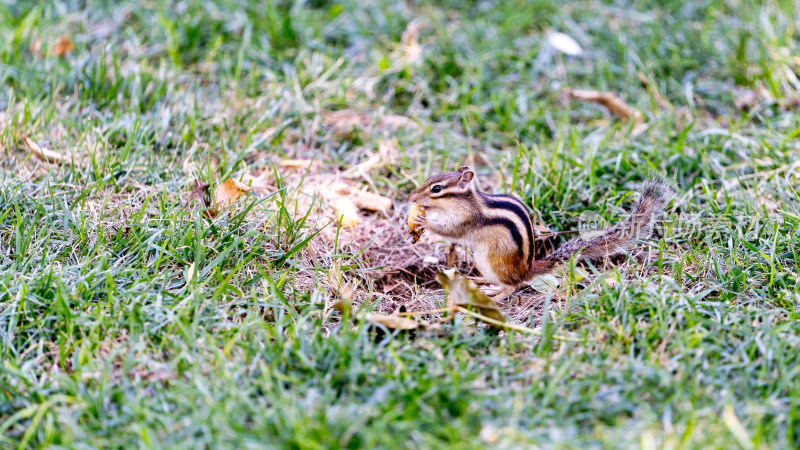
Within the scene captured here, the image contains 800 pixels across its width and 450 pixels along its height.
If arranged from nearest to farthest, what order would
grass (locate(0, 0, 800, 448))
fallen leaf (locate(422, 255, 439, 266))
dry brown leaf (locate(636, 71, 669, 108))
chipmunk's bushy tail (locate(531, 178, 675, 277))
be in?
grass (locate(0, 0, 800, 448)), chipmunk's bushy tail (locate(531, 178, 675, 277)), fallen leaf (locate(422, 255, 439, 266)), dry brown leaf (locate(636, 71, 669, 108))

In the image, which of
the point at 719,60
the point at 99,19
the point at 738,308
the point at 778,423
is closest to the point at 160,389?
the point at 778,423

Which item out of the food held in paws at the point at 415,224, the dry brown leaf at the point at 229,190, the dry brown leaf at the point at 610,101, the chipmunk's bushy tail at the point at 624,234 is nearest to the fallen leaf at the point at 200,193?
the dry brown leaf at the point at 229,190

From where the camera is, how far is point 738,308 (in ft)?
10.7

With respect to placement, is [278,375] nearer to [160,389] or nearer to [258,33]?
[160,389]

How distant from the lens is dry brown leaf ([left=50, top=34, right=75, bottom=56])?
215 inches

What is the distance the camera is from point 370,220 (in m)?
4.38

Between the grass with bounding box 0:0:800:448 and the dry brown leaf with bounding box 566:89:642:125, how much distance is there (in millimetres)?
92

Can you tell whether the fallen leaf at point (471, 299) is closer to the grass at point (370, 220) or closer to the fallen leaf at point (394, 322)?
the grass at point (370, 220)

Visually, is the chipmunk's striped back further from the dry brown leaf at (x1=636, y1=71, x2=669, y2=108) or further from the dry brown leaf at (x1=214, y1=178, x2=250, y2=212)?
the dry brown leaf at (x1=636, y1=71, x2=669, y2=108)

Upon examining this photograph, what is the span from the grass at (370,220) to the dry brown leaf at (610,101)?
92 mm

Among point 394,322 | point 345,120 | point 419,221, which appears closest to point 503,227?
point 419,221

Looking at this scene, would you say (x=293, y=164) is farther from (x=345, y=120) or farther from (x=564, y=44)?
(x=564, y=44)

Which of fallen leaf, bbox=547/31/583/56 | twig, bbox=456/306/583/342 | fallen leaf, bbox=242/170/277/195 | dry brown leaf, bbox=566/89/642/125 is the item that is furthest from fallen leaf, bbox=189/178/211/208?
fallen leaf, bbox=547/31/583/56

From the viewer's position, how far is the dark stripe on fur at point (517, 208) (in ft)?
12.2
